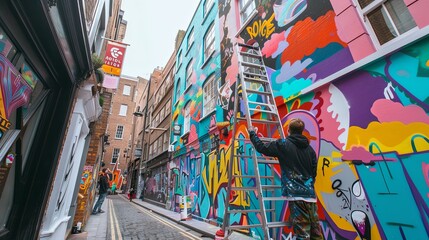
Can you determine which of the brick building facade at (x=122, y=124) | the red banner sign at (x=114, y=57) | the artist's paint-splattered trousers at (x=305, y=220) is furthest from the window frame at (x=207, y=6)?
the brick building facade at (x=122, y=124)

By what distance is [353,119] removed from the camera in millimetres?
3482

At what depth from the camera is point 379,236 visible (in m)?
2.95

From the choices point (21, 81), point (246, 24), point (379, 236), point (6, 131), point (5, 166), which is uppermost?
point (246, 24)

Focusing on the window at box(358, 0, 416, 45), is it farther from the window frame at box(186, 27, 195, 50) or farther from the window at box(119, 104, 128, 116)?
the window at box(119, 104, 128, 116)

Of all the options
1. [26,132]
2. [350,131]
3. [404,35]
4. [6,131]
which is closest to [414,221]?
[350,131]

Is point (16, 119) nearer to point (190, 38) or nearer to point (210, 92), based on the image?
point (210, 92)

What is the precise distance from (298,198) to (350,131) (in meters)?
1.74

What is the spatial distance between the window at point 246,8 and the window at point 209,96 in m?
2.90

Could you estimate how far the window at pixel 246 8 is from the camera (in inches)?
284

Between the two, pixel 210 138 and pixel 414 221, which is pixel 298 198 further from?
pixel 210 138

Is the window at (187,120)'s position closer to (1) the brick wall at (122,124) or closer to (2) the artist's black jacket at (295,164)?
(2) the artist's black jacket at (295,164)

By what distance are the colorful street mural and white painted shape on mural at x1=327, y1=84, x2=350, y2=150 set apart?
17 mm

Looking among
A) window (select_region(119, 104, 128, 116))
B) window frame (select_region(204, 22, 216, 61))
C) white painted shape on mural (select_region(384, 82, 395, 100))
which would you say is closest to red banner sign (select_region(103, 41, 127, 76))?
window frame (select_region(204, 22, 216, 61))

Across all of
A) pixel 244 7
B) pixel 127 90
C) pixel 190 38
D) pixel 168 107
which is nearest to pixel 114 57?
pixel 244 7
